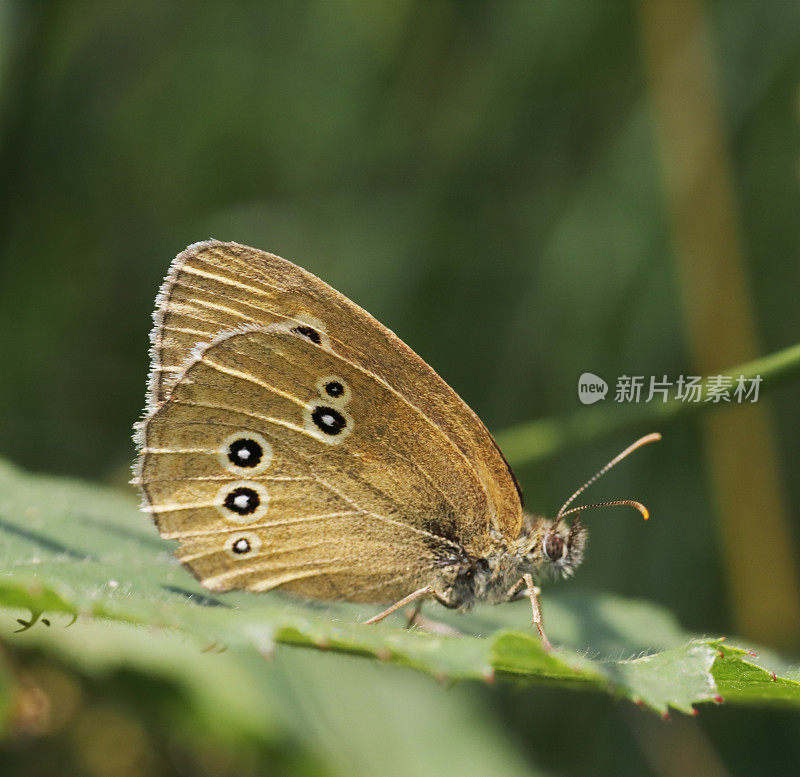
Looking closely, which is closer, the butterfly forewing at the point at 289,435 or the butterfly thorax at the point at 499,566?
the butterfly forewing at the point at 289,435

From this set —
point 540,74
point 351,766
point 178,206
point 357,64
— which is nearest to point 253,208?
point 178,206

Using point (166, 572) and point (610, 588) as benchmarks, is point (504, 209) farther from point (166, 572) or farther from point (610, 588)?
point (166, 572)

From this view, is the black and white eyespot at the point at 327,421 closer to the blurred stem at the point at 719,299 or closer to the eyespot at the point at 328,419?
the eyespot at the point at 328,419

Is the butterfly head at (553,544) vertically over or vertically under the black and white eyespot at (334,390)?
under

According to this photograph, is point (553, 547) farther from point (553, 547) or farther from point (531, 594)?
point (531, 594)

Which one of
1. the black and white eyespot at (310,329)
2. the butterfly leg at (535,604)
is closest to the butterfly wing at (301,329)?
the black and white eyespot at (310,329)

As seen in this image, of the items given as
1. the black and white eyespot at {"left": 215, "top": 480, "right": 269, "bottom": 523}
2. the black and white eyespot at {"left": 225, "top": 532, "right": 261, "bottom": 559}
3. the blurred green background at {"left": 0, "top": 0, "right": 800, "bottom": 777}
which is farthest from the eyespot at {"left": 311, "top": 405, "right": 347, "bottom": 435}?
the blurred green background at {"left": 0, "top": 0, "right": 800, "bottom": 777}

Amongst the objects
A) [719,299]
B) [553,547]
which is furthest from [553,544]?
[719,299]
